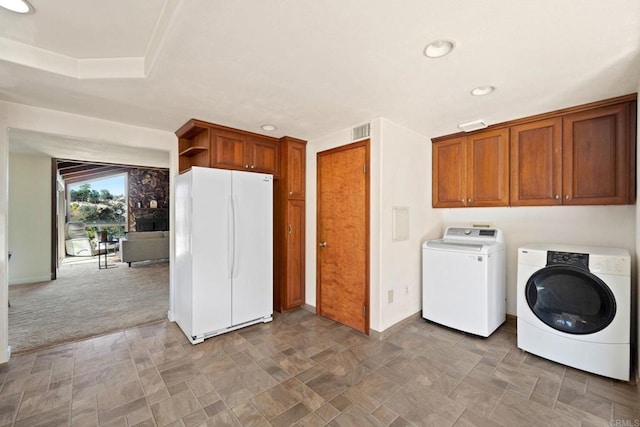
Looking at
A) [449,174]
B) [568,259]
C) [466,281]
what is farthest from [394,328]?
[449,174]

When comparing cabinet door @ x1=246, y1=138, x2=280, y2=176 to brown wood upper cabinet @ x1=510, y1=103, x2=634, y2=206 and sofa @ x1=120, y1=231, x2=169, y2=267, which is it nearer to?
brown wood upper cabinet @ x1=510, y1=103, x2=634, y2=206

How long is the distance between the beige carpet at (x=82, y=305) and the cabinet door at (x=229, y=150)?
221 centimetres

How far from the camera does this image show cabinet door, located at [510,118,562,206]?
2.72 metres

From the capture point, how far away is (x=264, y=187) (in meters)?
3.32

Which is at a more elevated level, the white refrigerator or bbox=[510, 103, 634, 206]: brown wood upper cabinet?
bbox=[510, 103, 634, 206]: brown wood upper cabinet

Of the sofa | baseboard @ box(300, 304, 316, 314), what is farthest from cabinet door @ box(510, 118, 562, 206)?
the sofa

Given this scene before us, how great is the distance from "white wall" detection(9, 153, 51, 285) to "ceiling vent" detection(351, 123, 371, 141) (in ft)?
21.2

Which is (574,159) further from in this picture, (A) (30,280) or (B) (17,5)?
(A) (30,280)

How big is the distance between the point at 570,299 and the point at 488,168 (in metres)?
1.54

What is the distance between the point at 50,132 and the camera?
267 centimetres

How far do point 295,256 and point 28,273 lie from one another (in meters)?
5.61

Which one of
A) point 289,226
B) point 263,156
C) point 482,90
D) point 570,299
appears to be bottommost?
point 570,299

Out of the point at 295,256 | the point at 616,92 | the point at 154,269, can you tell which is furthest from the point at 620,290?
the point at 154,269

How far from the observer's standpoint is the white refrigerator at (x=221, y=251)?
2.83 meters
